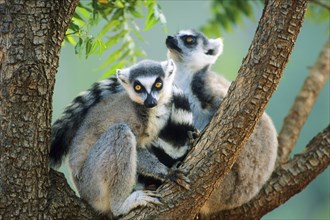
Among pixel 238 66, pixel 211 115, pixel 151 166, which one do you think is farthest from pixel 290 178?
pixel 238 66

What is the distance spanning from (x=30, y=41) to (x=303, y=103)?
318cm

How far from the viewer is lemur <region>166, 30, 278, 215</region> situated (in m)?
4.39

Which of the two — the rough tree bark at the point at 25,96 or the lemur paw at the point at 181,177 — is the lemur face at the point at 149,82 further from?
the rough tree bark at the point at 25,96

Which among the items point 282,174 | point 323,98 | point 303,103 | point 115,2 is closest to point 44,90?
point 115,2

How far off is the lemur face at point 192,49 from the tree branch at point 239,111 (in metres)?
1.68

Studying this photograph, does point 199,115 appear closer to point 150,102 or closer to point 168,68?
point 168,68

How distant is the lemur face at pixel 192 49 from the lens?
17.2ft

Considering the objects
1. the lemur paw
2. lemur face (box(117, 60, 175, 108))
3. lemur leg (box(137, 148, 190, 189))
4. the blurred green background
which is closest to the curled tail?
lemur face (box(117, 60, 175, 108))

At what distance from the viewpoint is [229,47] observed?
14594 mm

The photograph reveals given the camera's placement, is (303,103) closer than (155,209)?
No

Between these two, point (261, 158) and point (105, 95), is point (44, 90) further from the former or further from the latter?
point (261, 158)

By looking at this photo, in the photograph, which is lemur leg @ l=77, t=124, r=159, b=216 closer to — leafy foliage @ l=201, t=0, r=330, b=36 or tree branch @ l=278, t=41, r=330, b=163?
tree branch @ l=278, t=41, r=330, b=163

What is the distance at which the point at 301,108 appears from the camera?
5691mm

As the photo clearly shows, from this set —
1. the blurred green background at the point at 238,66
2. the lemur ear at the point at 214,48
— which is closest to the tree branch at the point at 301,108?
the lemur ear at the point at 214,48
